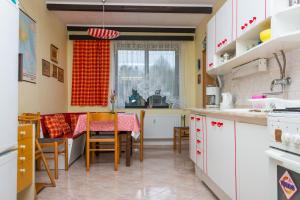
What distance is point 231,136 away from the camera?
2074mm

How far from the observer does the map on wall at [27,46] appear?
3439 millimetres

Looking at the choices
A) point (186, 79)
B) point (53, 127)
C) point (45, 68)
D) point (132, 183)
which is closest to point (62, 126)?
point (53, 127)

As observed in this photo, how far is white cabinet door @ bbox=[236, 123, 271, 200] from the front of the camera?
154 cm

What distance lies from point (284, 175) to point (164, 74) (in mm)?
4881

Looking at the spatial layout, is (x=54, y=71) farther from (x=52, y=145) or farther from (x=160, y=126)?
(x=160, y=126)

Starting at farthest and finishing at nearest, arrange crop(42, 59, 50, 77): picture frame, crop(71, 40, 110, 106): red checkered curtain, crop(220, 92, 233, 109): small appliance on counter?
1. crop(71, 40, 110, 106): red checkered curtain
2. crop(42, 59, 50, 77): picture frame
3. crop(220, 92, 233, 109): small appliance on counter

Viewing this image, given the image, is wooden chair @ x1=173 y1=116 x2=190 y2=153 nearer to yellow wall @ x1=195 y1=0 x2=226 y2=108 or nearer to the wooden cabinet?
yellow wall @ x1=195 y1=0 x2=226 y2=108

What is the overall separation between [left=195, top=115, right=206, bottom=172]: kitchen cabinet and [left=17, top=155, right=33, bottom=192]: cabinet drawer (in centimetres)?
170

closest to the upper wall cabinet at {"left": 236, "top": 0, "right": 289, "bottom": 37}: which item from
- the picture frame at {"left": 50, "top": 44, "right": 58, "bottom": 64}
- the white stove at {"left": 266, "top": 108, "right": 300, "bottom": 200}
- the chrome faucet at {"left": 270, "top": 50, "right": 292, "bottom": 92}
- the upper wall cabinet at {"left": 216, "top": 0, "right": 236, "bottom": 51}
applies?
the upper wall cabinet at {"left": 216, "top": 0, "right": 236, "bottom": 51}

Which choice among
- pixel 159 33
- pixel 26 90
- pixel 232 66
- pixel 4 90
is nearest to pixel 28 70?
pixel 26 90

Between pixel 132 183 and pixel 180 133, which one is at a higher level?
pixel 180 133

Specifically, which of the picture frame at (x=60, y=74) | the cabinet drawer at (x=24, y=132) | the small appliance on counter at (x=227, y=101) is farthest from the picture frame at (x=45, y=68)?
the small appliance on counter at (x=227, y=101)

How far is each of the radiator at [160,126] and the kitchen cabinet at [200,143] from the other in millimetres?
2580

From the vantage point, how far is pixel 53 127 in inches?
156
